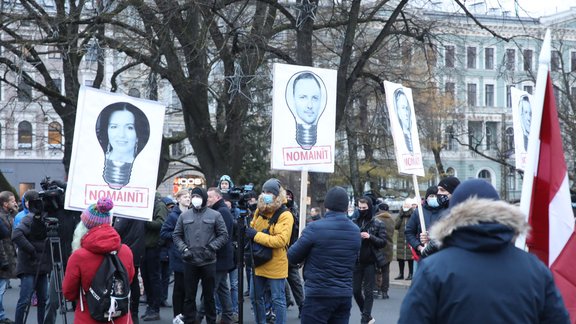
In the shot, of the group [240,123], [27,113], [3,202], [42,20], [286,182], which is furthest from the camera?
[27,113]

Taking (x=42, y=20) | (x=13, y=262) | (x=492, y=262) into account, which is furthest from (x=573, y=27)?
(x=492, y=262)

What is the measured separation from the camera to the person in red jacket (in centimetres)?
774

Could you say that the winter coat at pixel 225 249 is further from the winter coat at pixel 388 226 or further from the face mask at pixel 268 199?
the winter coat at pixel 388 226

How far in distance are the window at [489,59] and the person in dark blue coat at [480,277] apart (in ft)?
220

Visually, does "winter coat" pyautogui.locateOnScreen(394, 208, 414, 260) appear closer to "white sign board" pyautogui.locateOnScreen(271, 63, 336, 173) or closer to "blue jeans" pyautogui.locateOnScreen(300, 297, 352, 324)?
"white sign board" pyautogui.locateOnScreen(271, 63, 336, 173)

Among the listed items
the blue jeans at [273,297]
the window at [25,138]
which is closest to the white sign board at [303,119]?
the blue jeans at [273,297]

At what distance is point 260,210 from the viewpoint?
37.0 ft

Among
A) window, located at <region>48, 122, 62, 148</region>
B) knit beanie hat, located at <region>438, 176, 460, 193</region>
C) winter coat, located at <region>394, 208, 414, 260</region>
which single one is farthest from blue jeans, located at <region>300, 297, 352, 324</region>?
window, located at <region>48, 122, 62, 148</region>

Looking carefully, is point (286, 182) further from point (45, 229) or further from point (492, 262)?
point (492, 262)

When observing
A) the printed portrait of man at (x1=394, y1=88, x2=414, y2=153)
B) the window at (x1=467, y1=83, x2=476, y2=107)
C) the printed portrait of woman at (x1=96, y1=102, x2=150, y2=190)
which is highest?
the window at (x1=467, y1=83, x2=476, y2=107)

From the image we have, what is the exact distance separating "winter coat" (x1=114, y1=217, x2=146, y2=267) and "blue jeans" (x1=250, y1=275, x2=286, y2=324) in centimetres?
162

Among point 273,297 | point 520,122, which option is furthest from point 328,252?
point 520,122

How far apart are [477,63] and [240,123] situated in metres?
51.2

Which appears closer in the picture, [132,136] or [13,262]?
[132,136]
